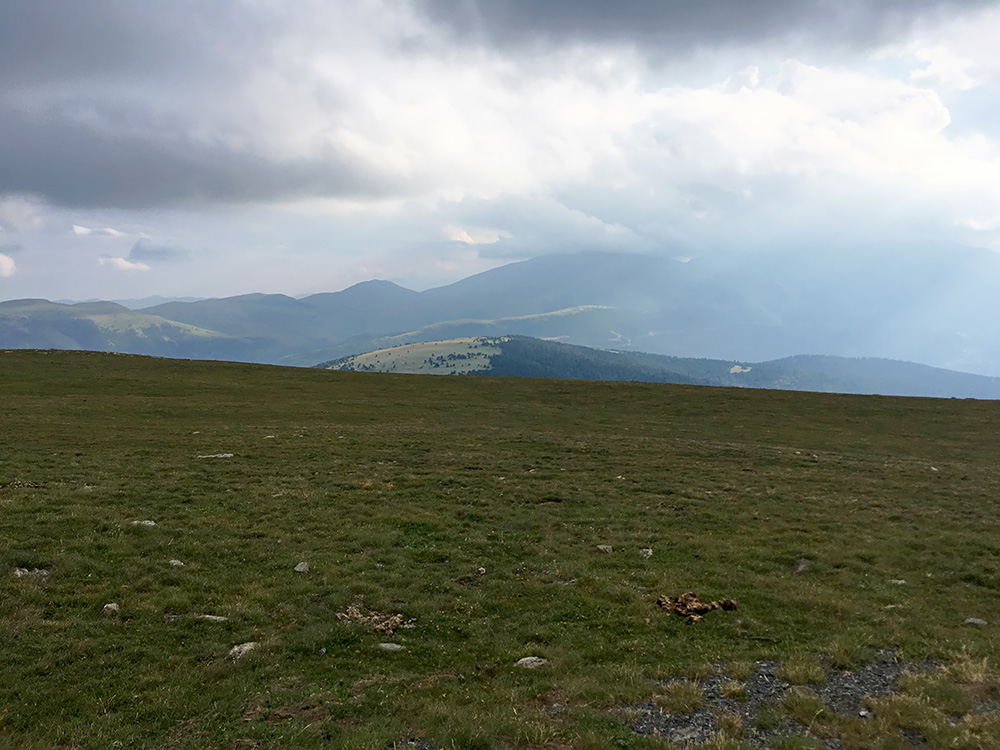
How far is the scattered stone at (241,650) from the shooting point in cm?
1226

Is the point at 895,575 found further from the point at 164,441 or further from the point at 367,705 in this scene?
the point at 164,441

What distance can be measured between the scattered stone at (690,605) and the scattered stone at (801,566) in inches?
167

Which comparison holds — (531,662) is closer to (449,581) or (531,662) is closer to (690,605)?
(449,581)

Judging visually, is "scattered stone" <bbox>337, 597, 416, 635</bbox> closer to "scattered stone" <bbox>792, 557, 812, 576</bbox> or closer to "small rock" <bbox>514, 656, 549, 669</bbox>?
"small rock" <bbox>514, 656, 549, 669</bbox>

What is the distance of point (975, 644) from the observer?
528 inches

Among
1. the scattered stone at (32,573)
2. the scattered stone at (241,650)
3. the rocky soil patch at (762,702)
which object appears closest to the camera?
the rocky soil patch at (762,702)

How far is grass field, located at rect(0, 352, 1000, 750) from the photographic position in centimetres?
1042

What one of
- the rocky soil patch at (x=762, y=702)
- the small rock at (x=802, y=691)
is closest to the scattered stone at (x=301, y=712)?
the rocky soil patch at (x=762, y=702)

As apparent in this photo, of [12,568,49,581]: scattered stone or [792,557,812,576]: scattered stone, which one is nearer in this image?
[12,568,49,581]: scattered stone

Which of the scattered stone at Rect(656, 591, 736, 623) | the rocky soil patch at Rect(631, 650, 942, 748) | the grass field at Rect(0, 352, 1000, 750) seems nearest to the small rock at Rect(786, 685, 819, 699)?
the rocky soil patch at Rect(631, 650, 942, 748)

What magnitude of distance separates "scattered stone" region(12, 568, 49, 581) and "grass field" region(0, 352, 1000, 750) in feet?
0.72

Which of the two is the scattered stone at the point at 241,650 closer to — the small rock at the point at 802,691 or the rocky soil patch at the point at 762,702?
the rocky soil patch at the point at 762,702

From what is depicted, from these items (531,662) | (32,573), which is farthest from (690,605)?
(32,573)

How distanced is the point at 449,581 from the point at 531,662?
5013 millimetres
